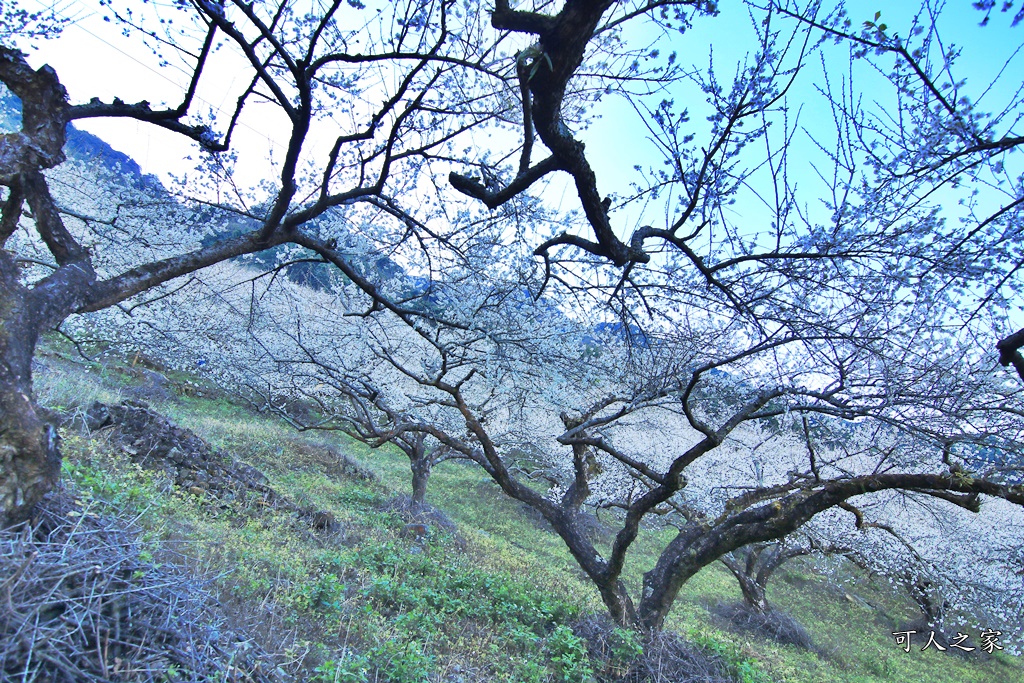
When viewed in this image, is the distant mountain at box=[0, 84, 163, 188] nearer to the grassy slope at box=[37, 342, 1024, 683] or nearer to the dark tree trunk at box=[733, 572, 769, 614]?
the grassy slope at box=[37, 342, 1024, 683]

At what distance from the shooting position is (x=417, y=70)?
4254mm

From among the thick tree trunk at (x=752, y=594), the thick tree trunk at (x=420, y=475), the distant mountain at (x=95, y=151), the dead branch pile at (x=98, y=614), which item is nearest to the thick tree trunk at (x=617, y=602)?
the dead branch pile at (x=98, y=614)

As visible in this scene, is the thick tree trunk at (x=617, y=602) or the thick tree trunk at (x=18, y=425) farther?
the thick tree trunk at (x=617, y=602)

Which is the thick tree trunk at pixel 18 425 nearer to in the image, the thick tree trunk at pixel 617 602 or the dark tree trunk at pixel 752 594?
the thick tree trunk at pixel 617 602

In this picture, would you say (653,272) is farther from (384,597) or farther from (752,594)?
(752,594)

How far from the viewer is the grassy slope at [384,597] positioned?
12.5ft

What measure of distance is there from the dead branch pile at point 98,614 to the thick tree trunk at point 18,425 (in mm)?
128

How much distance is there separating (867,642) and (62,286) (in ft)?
60.3

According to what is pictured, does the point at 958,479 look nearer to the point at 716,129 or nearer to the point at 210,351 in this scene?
the point at 716,129

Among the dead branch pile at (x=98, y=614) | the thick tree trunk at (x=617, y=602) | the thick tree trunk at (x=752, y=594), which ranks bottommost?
the dead branch pile at (x=98, y=614)

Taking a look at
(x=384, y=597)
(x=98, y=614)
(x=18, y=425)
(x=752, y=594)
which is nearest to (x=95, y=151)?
(x=18, y=425)

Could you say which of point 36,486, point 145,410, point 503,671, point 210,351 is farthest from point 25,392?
point 210,351

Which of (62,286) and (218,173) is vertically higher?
(218,173)

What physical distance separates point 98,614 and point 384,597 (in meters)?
3.33
